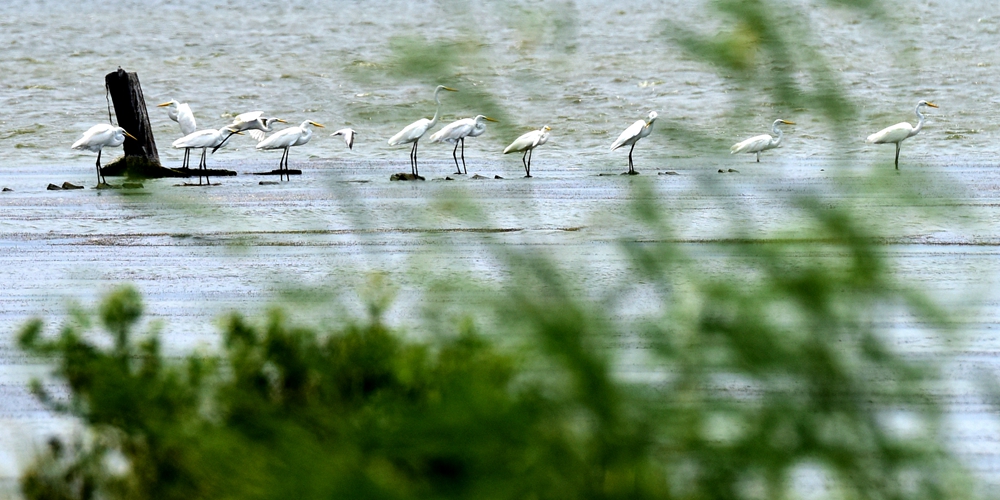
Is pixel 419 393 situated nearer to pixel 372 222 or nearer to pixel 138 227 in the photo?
pixel 372 222

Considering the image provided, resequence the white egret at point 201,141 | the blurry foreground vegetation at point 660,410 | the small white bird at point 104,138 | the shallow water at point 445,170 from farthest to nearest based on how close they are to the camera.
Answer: the white egret at point 201,141
the small white bird at point 104,138
the shallow water at point 445,170
the blurry foreground vegetation at point 660,410

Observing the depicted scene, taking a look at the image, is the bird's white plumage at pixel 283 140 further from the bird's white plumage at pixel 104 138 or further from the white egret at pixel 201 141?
the bird's white plumage at pixel 104 138

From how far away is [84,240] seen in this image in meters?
9.89

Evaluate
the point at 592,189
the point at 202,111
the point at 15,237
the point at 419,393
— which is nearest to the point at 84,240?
the point at 15,237

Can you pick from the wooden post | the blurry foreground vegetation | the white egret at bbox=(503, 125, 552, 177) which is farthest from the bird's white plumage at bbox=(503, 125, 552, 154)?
the wooden post

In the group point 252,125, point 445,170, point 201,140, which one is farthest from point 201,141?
point 445,170

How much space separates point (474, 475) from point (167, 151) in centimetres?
1928

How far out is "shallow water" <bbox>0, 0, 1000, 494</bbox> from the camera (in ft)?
4.55

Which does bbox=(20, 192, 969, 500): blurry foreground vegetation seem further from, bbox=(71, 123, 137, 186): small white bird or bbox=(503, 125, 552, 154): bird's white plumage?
bbox=(71, 123, 137, 186): small white bird

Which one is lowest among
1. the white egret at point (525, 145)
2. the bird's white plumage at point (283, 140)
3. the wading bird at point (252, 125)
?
the wading bird at point (252, 125)

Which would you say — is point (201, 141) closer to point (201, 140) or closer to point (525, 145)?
point (201, 140)

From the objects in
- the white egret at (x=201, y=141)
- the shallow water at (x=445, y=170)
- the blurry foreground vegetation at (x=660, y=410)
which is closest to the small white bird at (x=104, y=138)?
the shallow water at (x=445, y=170)

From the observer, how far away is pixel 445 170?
51.9 ft

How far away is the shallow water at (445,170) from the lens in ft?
4.55
